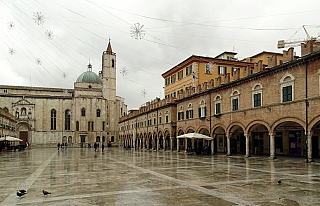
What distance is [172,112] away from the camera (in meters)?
42.8

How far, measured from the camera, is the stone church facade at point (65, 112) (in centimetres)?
7750

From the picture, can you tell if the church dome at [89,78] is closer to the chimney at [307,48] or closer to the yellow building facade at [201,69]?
the yellow building facade at [201,69]

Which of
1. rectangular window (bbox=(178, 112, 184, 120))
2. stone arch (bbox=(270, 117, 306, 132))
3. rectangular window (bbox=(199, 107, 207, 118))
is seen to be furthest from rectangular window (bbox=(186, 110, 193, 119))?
stone arch (bbox=(270, 117, 306, 132))

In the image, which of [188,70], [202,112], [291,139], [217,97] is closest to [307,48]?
[291,139]

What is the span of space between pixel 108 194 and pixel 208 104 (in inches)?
954

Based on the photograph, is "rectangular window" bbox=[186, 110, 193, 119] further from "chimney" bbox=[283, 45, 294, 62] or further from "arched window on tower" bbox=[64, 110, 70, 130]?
"arched window on tower" bbox=[64, 110, 70, 130]

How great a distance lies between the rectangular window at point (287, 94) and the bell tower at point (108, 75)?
231 feet

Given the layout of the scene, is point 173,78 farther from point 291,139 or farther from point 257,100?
point 291,139

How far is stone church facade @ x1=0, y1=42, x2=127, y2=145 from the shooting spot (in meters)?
77.5

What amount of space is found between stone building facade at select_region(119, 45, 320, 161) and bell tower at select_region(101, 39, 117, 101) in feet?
158

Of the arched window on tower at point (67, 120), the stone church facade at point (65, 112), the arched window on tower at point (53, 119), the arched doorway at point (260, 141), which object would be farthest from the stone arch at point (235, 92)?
the arched window on tower at point (53, 119)

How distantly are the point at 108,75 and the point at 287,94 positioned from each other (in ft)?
234

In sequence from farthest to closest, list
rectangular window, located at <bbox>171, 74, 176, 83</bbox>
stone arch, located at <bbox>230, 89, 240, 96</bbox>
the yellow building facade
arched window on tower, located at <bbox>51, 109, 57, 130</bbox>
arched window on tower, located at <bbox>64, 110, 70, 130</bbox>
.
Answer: arched window on tower, located at <bbox>64, 110, 70, 130</bbox>, arched window on tower, located at <bbox>51, 109, 57, 130</bbox>, rectangular window, located at <bbox>171, 74, 176, 83</bbox>, the yellow building facade, stone arch, located at <bbox>230, 89, 240, 96</bbox>

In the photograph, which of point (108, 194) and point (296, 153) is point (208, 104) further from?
point (108, 194)
